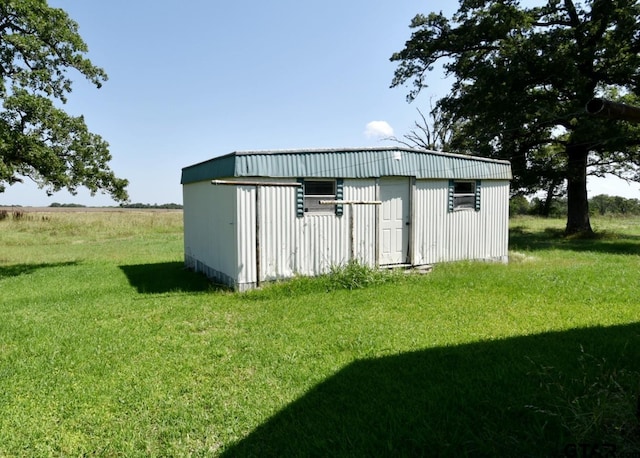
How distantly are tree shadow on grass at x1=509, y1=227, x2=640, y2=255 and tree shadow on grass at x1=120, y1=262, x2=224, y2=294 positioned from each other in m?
11.1

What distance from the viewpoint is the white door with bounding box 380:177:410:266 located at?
30.5ft

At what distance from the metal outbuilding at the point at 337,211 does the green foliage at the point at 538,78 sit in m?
6.59

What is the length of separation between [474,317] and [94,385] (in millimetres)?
4679

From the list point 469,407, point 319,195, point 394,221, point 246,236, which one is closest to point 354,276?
point 319,195

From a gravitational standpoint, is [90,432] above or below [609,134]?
below

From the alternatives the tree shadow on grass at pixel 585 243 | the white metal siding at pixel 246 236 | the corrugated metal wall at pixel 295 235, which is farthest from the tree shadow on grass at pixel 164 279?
the tree shadow on grass at pixel 585 243

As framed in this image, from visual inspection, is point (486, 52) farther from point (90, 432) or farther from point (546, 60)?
point (90, 432)

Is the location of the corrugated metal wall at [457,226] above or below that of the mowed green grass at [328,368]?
above

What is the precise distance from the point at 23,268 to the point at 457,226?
12.5 m

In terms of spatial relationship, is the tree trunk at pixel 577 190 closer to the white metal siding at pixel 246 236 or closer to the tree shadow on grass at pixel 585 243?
the tree shadow on grass at pixel 585 243

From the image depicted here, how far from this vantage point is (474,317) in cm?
573

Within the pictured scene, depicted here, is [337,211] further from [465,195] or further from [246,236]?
[465,195]

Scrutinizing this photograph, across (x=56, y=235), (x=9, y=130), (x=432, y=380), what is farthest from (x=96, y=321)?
(x=56, y=235)

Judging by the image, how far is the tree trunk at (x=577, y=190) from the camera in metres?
17.2
